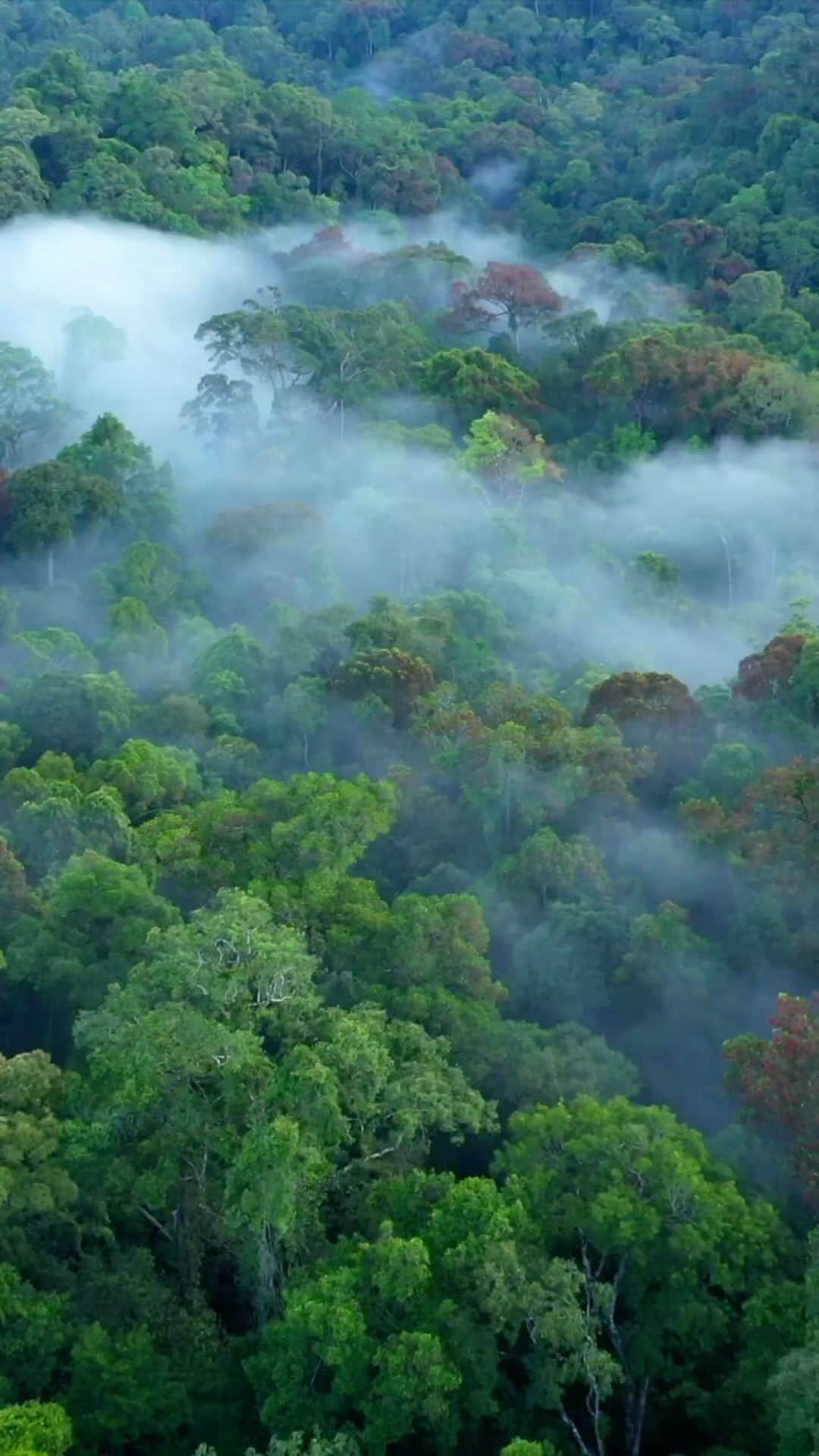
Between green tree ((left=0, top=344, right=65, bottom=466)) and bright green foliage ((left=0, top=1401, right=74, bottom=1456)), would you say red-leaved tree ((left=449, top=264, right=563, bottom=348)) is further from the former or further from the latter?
bright green foliage ((left=0, top=1401, right=74, bottom=1456))

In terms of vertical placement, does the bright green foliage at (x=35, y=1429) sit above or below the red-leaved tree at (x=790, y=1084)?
below

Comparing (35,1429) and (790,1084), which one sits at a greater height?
(790,1084)

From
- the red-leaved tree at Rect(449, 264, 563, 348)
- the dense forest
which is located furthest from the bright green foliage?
the red-leaved tree at Rect(449, 264, 563, 348)

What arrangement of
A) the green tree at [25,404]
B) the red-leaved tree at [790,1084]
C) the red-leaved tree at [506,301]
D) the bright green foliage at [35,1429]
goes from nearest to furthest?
the bright green foliage at [35,1429], the red-leaved tree at [790,1084], the green tree at [25,404], the red-leaved tree at [506,301]

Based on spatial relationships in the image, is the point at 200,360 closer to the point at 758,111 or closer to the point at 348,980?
the point at 758,111

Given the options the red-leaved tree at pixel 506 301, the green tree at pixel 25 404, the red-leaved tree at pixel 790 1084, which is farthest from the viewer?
the red-leaved tree at pixel 506 301

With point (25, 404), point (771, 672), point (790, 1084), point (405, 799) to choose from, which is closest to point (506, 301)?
point (25, 404)

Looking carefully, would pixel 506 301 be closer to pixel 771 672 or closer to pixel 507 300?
pixel 507 300

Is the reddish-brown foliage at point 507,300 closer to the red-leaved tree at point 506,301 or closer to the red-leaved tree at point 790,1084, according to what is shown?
the red-leaved tree at point 506,301

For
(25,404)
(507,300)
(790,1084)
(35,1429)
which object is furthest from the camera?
(507,300)

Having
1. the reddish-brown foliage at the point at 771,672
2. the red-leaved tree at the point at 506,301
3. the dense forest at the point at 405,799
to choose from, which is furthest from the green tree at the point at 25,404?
the reddish-brown foliage at the point at 771,672
